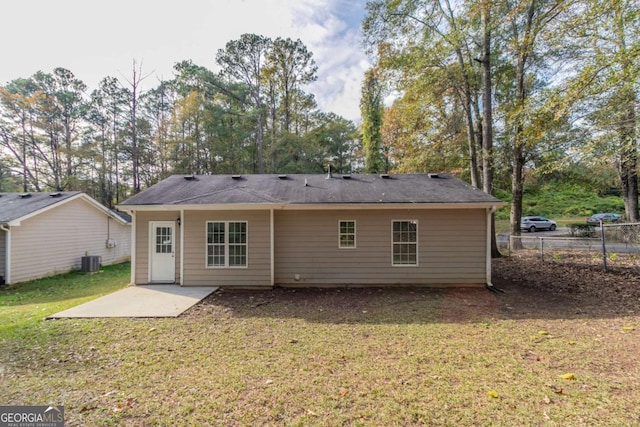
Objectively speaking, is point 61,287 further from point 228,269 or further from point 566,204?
point 566,204

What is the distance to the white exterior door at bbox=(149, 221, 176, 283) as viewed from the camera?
7.95 m

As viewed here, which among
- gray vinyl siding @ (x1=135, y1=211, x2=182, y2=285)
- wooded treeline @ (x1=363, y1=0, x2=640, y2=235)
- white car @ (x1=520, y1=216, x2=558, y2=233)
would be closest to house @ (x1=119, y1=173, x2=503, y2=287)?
gray vinyl siding @ (x1=135, y1=211, x2=182, y2=285)

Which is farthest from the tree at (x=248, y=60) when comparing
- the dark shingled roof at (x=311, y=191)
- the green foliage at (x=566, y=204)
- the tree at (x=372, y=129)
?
the green foliage at (x=566, y=204)

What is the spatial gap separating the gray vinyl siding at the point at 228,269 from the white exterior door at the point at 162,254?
530 mm

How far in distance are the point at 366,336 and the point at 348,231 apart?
12.2 feet

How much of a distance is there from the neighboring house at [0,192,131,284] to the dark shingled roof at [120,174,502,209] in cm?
568

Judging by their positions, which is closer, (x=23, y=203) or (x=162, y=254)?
(x=162, y=254)

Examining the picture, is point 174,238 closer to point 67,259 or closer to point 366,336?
point 366,336

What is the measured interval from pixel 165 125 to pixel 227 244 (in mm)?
18802

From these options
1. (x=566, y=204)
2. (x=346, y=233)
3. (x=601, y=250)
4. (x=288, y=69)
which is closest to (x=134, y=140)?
(x=288, y=69)

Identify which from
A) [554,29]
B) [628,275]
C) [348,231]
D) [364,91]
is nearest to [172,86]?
[364,91]

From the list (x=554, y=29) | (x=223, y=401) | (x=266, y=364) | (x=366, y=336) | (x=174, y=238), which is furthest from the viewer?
(x=554, y=29)

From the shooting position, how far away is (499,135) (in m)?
13.7

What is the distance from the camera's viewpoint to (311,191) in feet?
28.1
